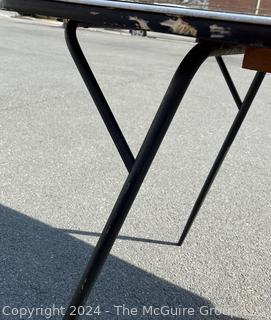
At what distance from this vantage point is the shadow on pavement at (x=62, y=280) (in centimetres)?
212

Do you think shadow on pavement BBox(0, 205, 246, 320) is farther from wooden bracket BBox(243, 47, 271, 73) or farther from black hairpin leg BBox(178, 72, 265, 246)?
wooden bracket BBox(243, 47, 271, 73)

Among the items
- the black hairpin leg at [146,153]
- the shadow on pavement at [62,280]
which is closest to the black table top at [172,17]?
the black hairpin leg at [146,153]

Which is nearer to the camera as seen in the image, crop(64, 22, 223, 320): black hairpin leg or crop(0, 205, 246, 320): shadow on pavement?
crop(64, 22, 223, 320): black hairpin leg

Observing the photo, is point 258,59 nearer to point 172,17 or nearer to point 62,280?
point 172,17

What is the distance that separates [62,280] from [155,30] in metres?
1.44

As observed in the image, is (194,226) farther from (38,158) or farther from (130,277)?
(38,158)

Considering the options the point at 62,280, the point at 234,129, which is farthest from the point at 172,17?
the point at 62,280

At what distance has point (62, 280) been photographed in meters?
2.25

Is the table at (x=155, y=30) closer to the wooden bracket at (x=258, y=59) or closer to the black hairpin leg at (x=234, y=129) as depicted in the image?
the wooden bracket at (x=258, y=59)

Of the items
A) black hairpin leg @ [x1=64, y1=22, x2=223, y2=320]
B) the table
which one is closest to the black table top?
the table

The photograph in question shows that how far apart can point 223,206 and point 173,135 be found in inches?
65.0

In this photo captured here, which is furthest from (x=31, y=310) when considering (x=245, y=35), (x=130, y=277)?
(x=245, y=35)

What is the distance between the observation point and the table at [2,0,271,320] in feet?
3.27

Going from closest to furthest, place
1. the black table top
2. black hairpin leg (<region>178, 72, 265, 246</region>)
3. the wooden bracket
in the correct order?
the black table top < the wooden bracket < black hairpin leg (<region>178, 72, 265, 246</region>)
